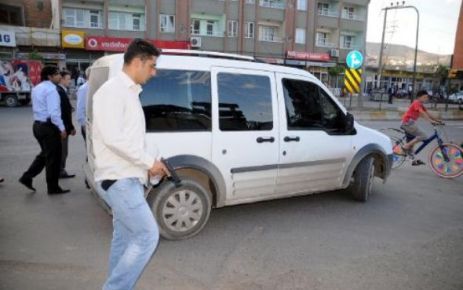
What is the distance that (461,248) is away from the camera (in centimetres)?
454

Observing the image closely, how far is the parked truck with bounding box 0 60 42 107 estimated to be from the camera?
69.5 ft

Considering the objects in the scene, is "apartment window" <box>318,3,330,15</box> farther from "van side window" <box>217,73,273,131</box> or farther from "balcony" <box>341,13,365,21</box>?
"van side window" <box>217,73,273,131</box>

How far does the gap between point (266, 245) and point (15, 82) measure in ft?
69.3

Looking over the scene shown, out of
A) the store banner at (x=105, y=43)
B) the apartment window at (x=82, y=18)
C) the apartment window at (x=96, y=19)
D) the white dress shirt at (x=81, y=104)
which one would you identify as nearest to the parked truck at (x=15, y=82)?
the store banner at (x=105, y=43)

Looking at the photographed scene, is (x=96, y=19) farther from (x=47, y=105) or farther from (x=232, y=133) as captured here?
(x=232, y=133)

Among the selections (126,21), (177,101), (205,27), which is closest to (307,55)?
(205,27)

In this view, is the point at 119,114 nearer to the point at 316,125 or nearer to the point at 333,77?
the point at 316,125

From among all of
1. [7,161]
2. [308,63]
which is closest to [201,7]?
[308,63]

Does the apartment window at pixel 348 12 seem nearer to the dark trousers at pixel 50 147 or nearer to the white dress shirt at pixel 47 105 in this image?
the white dress shirt at pixel 47 105

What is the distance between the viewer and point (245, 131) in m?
4.84

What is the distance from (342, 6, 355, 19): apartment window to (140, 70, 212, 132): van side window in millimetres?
48986

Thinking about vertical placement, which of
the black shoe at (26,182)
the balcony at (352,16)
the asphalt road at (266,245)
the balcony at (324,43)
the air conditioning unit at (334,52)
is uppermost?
the balcony at (352,16)

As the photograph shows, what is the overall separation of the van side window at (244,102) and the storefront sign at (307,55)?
41.4m

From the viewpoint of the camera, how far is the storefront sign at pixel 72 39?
3416cm
